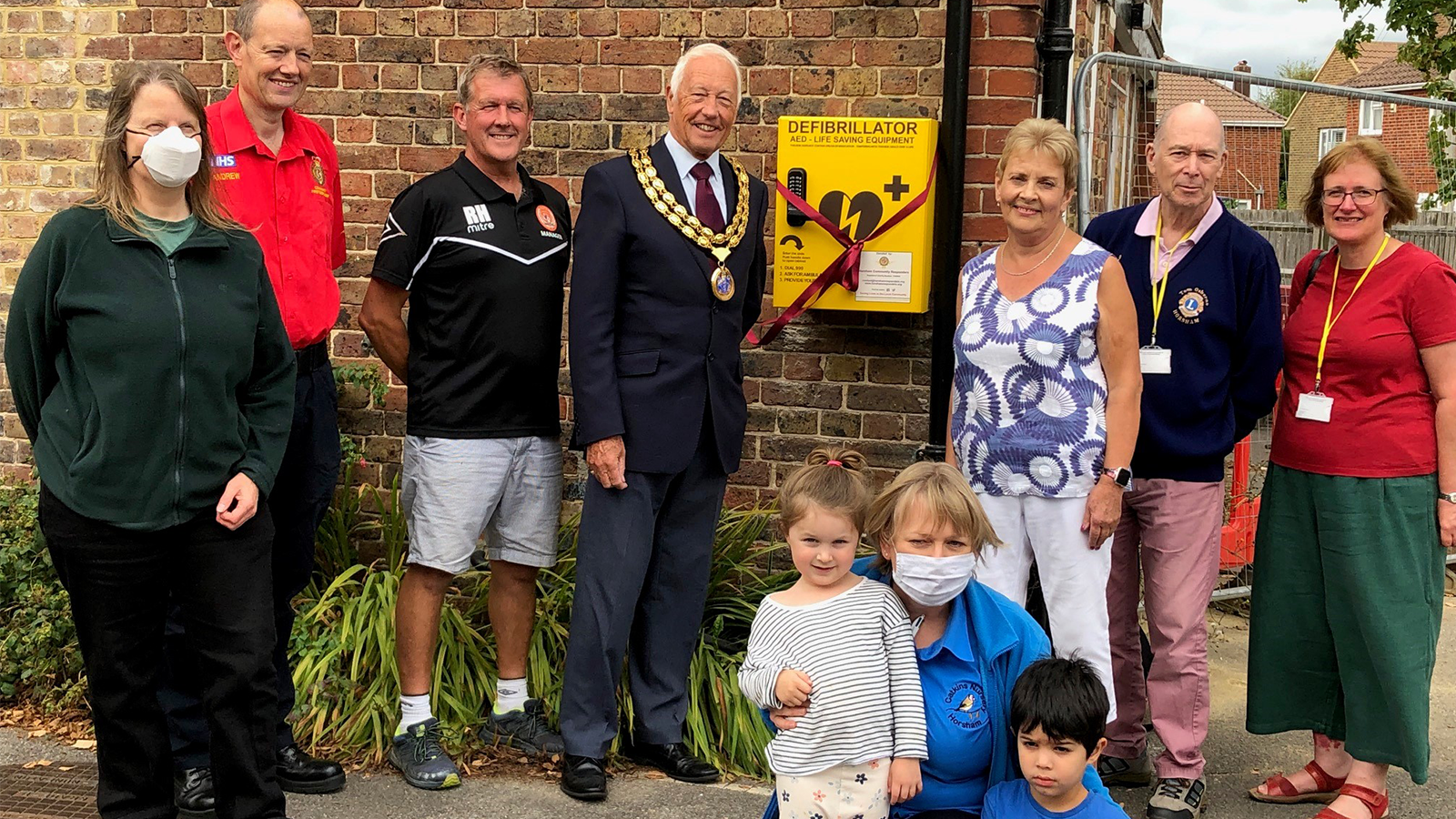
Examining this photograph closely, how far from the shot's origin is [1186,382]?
12.3 feet

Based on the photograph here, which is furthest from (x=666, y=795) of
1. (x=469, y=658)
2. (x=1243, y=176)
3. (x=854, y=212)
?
(x=1243, y=176)

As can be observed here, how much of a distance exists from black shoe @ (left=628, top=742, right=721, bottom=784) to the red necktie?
1.59 metres

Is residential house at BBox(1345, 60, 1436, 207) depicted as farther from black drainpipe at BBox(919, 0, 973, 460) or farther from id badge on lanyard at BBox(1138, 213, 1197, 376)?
black drainpipe at BBox(919, 0, 973, 460)

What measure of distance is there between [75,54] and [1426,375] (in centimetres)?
510

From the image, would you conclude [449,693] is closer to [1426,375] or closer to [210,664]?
[210,664]

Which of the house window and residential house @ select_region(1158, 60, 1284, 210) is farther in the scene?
the house window

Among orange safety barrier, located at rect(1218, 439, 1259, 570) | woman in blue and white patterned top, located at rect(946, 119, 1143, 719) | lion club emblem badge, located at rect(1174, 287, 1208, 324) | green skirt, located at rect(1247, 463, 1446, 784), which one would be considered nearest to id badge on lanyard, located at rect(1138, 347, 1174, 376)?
lion club emblem badge, located at rect(1174, 287, 1208, 324)

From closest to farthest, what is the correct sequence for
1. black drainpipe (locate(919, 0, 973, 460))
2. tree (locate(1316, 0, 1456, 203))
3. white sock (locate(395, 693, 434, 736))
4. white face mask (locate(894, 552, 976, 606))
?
white face mask (locate(894, 552, 976, 606))
white sock (locate(395, 693, 434, 736))
black drainpipe (locate(919, 0, 973, 460))
tree (locate(1316, 0, 1456, 203))

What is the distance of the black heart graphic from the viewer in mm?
4484

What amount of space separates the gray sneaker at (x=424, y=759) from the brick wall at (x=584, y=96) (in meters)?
1.45

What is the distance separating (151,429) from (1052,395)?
223 cm

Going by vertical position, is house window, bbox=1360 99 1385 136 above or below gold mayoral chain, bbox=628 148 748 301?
above

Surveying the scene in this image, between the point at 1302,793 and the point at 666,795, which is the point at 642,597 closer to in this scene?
the point at 666,795

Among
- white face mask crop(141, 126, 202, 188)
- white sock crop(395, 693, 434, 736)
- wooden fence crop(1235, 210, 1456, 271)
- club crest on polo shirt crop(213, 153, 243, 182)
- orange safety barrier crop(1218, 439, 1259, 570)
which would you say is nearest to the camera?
white face mask crop(141, 126, 202, 188)
